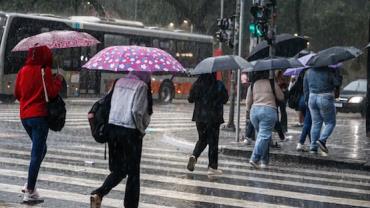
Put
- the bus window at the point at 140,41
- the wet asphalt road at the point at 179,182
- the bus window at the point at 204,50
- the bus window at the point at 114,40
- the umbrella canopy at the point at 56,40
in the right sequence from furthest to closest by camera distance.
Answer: the bus window at the point at 204,50 → the bus window at the point at 140,41 → the bus window at the point at 114,40 → the umbrella canopy at the point at 56,40 → the wet asphalt road at the point at 179,182

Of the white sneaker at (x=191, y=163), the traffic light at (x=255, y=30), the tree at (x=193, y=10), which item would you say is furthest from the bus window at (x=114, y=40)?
the white sneaker at (x=191, y=163)

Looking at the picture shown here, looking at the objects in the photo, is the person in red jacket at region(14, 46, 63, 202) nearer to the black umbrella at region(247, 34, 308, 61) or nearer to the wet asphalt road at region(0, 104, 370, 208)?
the wet asphalt road at region(0, 104, 370, 208)

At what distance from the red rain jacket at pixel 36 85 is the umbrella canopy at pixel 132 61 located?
1.97 ft

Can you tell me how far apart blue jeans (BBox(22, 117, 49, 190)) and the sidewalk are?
6071mm

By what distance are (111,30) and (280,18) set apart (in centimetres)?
1840

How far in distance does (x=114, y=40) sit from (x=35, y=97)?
23344 mm

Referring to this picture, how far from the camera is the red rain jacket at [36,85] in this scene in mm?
7680

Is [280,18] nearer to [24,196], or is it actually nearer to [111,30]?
[111,30]

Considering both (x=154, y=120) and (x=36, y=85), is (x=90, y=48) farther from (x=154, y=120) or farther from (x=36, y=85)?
(x=36, y=85)

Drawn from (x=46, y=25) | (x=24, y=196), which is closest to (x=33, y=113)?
(x=24, y=196)

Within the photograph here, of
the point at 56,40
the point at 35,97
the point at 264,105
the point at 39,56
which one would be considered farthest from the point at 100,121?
the point at 264,105

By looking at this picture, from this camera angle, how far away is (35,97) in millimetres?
7680

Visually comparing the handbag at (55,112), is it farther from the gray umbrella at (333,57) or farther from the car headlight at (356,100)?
the car headlight at (356,100)

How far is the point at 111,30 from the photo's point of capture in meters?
30.8
